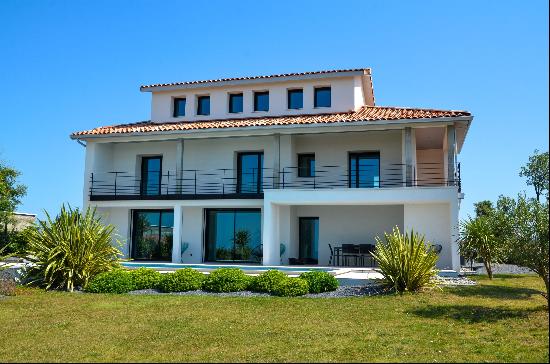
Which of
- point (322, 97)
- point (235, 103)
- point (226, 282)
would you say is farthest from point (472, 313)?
point (235, 103)

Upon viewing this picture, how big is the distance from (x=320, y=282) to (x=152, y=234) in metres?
12.5

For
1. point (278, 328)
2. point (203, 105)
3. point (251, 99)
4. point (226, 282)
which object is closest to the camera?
point (278, 328)

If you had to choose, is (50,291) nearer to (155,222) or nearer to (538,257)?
(155,222)

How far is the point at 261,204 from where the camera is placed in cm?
2214

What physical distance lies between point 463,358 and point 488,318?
324 centimetres

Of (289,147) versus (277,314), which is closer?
(277,314)

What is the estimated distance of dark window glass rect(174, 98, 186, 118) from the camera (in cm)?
2697

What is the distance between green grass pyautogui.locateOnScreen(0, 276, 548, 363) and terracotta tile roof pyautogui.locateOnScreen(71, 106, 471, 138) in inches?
335

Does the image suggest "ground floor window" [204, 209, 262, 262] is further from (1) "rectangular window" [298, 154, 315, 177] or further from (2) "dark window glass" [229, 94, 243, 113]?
(2) "dark window glass" [229, 94, 243, 113]

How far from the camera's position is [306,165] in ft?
78.4

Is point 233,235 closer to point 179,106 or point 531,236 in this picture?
point 179,106

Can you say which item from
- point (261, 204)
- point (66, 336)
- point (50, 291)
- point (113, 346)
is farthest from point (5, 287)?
point (261, 204)

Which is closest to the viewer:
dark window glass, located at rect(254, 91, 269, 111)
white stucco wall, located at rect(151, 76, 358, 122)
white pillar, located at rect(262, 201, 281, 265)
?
white pillar, located at rect(262, 201, 281, 265)

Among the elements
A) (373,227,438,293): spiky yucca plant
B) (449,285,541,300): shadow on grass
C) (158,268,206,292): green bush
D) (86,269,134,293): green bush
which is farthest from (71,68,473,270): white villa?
(86,269,134,293): green bush
